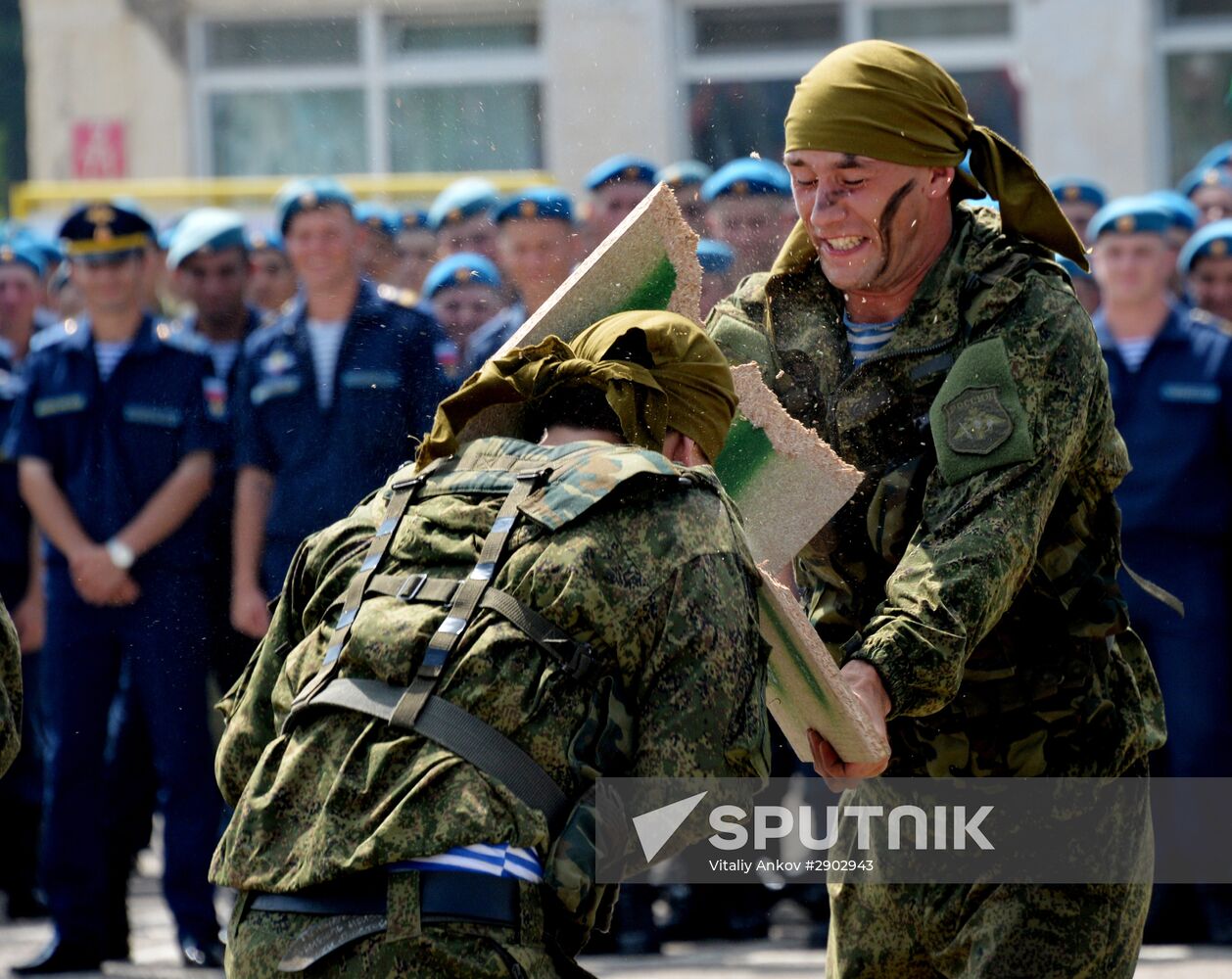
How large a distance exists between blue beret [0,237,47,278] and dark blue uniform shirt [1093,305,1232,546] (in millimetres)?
4879

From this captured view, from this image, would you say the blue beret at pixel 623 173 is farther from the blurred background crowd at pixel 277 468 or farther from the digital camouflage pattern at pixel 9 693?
the digital camouflage pattern at pixel 9 693

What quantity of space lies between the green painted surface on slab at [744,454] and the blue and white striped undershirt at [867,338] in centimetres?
33

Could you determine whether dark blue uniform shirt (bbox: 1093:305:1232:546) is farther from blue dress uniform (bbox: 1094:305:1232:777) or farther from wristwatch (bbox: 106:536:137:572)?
wristwatch (bbox: 106:536:137:572)

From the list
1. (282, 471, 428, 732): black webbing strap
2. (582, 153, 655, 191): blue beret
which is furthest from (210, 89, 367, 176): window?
(282, 471, 428, 732): black webbing strap

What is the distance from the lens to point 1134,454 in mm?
7539

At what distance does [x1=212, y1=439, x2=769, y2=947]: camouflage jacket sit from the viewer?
9.81ft

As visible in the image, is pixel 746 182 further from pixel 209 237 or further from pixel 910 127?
pixel 910 127

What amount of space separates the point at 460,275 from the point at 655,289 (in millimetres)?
4144

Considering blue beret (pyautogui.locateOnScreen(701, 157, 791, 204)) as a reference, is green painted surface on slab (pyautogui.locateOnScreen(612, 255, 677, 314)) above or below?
below

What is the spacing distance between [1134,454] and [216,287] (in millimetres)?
3534

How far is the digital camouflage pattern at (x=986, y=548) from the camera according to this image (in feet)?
12.6

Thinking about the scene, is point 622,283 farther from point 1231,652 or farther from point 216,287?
point 216,287

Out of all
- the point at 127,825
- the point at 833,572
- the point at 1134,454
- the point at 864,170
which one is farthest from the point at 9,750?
the point at 1134,454

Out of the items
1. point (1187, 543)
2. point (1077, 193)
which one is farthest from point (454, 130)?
point (1187, 543)
